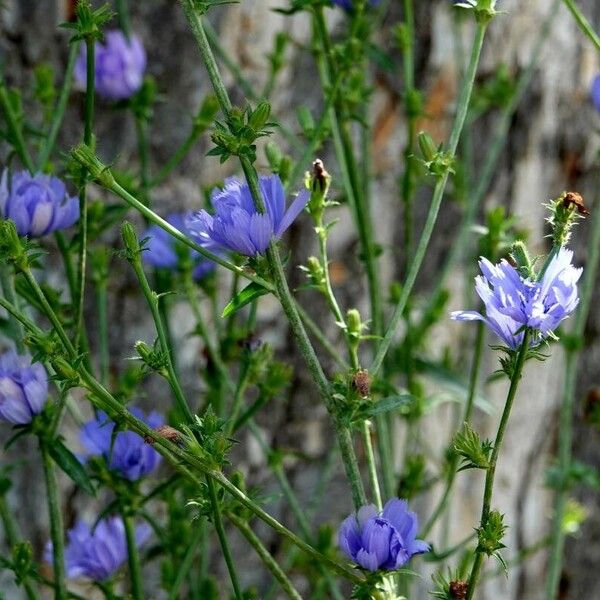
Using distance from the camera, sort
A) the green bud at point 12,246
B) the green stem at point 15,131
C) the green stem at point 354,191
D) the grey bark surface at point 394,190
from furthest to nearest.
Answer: the grey bark surface at point 394,190
the green stem at point 354,191
the green stem at point 15,131
the green bud at point 12,246

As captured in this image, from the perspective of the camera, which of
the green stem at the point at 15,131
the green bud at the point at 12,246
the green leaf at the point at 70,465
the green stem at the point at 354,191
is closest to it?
the green bud at the point at 12,246

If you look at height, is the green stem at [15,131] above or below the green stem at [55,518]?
above

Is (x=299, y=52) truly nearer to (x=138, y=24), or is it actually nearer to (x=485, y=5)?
(x=138, y=24)

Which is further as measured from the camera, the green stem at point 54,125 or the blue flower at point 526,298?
the green stem at point 54,125

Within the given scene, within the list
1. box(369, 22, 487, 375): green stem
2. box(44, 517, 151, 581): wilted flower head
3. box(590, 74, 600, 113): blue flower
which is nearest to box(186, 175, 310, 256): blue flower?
box(369, 22, 487, 375): green stem

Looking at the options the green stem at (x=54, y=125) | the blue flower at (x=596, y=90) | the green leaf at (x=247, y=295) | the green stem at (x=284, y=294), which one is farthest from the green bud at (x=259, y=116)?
the blue flower at (x=596, y=90)

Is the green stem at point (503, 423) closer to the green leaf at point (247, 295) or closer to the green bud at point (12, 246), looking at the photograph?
the green leaf at point (247, 295)

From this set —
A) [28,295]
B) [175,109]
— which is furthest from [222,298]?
[28,295]
